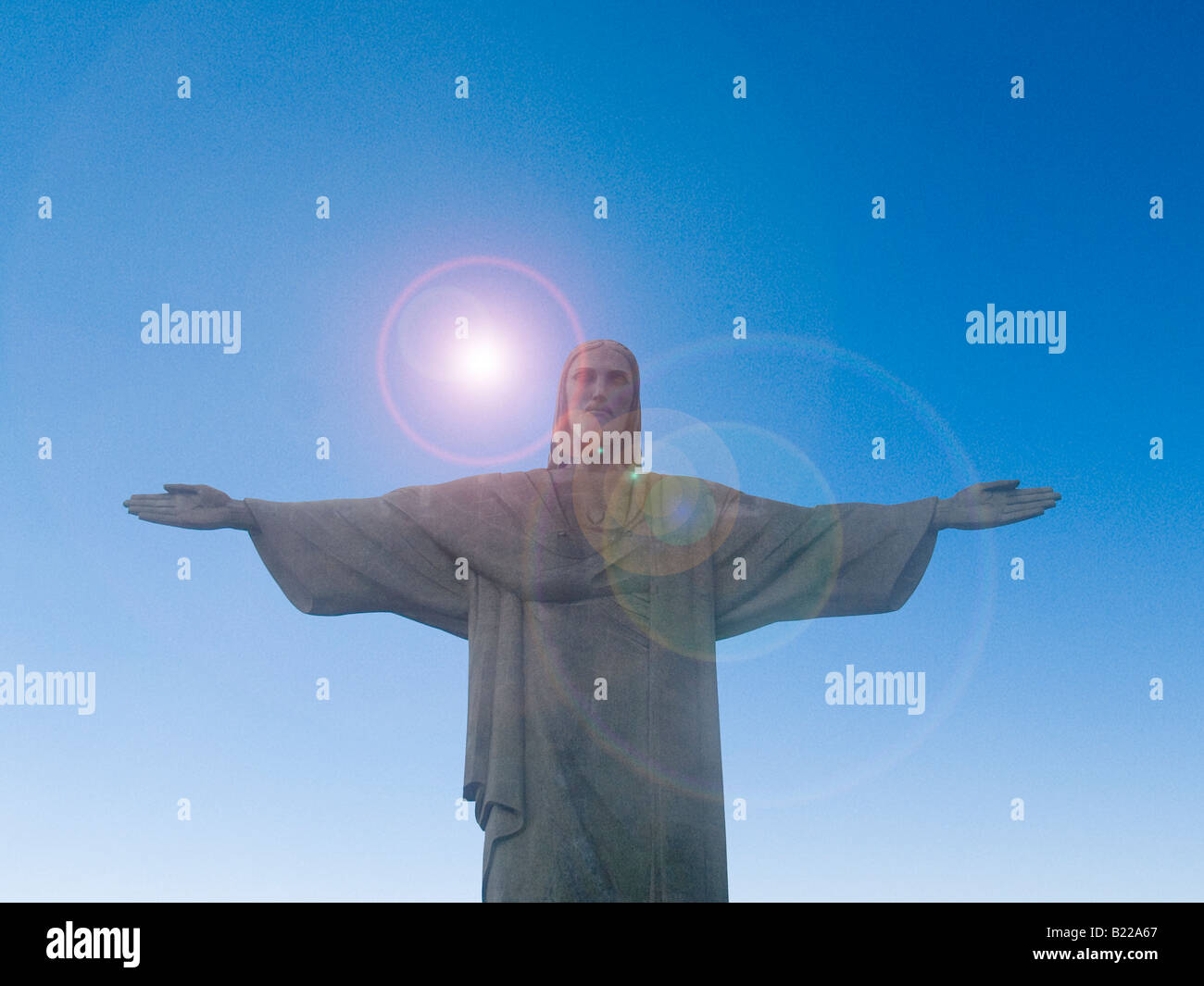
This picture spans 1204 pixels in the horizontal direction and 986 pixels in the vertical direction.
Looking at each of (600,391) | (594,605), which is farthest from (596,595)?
(600,391)

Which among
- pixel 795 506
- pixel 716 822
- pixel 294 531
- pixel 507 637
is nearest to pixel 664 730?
pixel 716 822

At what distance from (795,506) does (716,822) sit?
9.53ft

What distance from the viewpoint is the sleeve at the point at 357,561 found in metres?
11.4

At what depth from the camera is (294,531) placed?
449 inches

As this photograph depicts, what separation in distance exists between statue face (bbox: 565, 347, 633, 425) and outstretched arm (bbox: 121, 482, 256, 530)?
3.27 metres

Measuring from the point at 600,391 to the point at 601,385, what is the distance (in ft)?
0.19

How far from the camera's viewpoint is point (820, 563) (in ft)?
38.2

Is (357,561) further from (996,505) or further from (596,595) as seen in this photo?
(996,505)

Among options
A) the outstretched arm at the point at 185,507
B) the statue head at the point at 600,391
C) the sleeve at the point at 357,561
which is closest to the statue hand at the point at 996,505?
the statue head at the point at 600,391

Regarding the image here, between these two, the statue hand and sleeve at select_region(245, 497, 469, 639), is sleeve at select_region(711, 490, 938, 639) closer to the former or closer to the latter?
the statue hand

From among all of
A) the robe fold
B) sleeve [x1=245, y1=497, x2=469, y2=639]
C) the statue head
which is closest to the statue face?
the statue head

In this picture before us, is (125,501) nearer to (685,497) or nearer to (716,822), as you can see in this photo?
(685,497)

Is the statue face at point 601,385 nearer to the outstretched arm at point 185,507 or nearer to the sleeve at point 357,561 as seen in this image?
the sleeve at point 357,561

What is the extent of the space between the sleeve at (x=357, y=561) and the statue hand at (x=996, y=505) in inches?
171
